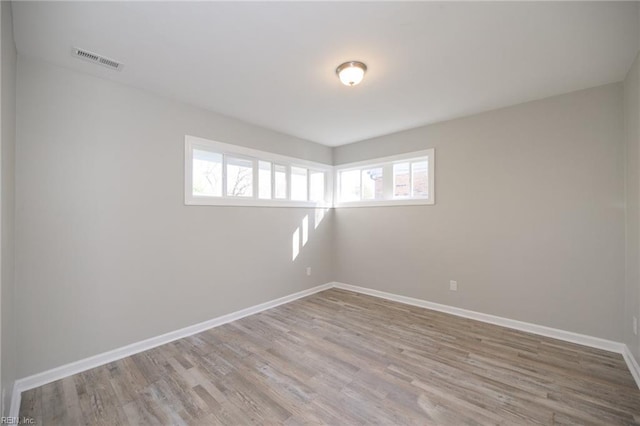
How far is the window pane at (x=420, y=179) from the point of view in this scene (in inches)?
156

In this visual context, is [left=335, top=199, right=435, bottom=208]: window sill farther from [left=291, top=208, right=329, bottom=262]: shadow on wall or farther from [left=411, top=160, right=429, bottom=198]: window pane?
[left=291, top=208, right=329, bottom=262]: shadow on wall

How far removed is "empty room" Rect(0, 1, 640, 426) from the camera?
5.99 feet

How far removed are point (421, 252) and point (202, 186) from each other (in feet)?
10.5

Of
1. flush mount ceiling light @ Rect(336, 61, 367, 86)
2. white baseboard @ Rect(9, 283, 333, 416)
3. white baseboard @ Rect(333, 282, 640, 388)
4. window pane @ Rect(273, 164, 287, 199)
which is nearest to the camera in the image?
white baseboard @ Rect(9, 283, 333, 416)

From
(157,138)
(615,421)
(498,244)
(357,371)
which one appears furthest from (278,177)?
(615,421)

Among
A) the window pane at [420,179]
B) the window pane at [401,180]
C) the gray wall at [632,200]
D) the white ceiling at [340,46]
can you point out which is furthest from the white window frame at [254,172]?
the gray wall at [632,200]

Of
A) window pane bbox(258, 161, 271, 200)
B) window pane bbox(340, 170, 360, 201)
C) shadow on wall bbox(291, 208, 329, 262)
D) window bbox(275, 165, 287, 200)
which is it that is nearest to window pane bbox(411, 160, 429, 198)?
window pane bbox(340, 170, 360, 201)

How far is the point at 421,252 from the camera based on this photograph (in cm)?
392

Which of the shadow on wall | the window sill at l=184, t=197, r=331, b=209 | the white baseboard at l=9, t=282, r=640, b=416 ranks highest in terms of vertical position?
the window sill at l=184, t=197, r=331, b=209

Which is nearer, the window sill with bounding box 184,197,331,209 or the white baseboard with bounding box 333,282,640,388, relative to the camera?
the white baseboard with bounding box 333,282,640,388

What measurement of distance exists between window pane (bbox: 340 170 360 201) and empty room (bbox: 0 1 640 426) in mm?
1085

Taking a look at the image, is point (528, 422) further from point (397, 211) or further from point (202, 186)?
point (202, 186)

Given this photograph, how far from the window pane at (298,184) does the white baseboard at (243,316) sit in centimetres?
162

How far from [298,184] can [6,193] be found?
3.32 m
